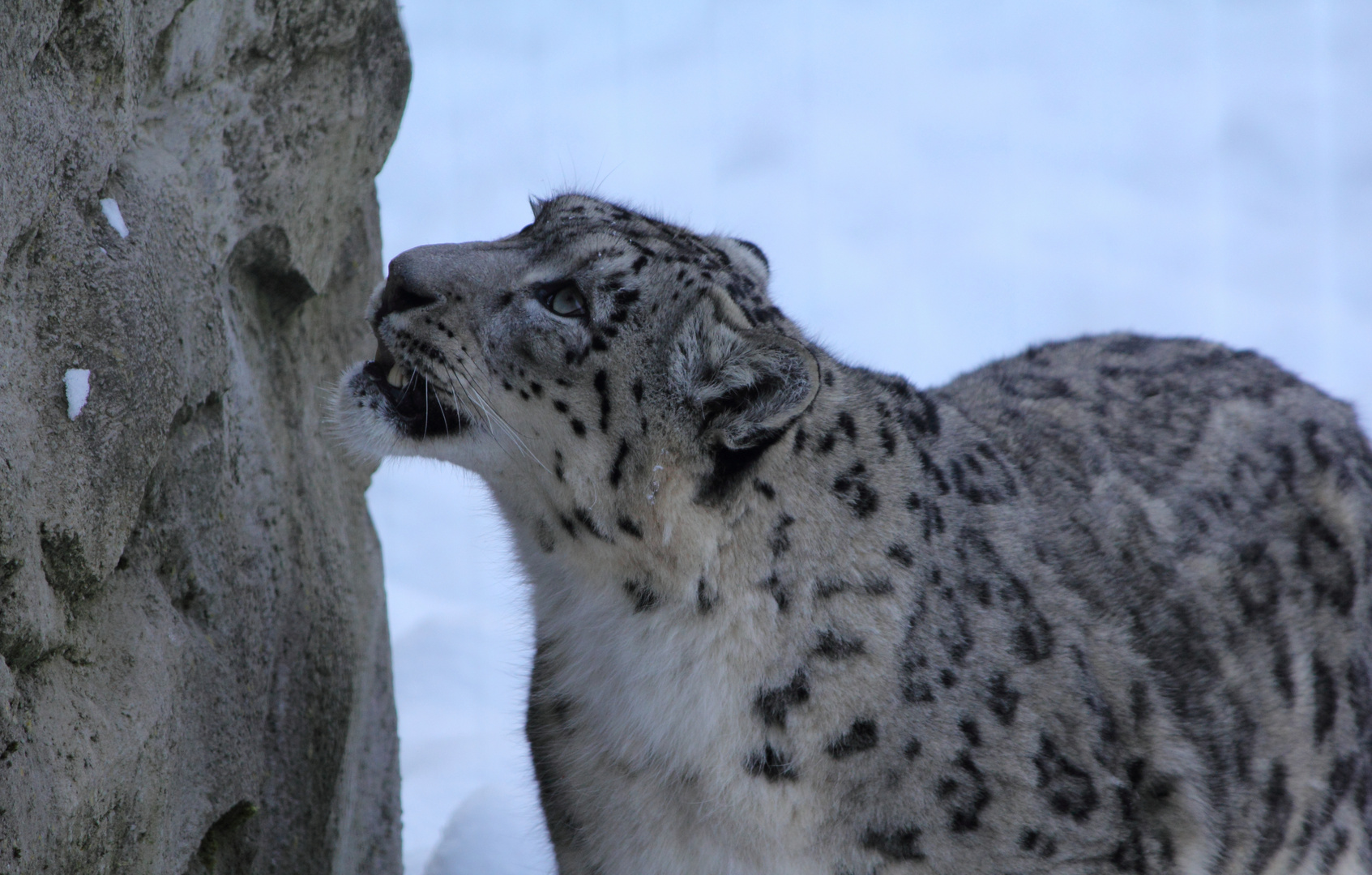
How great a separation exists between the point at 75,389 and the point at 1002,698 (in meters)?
2.00

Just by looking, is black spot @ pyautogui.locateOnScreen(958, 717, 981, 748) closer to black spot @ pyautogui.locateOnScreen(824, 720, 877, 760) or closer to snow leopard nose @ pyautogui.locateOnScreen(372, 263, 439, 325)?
black spot @ pyautogui.locateOnScreen(824, 720, 877, 760)

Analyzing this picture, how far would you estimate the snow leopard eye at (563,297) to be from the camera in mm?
2969

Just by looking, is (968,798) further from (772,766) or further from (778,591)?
(778,591)

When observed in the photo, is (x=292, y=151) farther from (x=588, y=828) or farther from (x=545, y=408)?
(x=588, y=828)

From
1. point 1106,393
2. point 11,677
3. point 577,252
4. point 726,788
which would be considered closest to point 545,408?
point 577,252

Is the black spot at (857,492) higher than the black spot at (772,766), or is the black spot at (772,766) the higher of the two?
the black spot at (857,492)

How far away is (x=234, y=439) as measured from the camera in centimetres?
333

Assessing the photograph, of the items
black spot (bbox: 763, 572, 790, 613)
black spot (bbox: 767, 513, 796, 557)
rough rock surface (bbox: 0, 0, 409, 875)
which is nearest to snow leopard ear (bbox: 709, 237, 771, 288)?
black spot (bbox: 767, 513, 796, 557)

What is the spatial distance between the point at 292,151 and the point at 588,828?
1.89m

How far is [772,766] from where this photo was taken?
9.23 feet

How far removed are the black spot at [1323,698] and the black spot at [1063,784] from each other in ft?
3.56

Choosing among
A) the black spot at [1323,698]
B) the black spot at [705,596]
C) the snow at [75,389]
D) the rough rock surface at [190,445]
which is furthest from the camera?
the black spot at [1323,698]

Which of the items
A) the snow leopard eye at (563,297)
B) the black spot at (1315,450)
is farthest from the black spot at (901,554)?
the black spot at (1315,450)

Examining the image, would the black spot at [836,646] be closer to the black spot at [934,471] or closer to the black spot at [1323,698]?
the black spot at [934,471]
